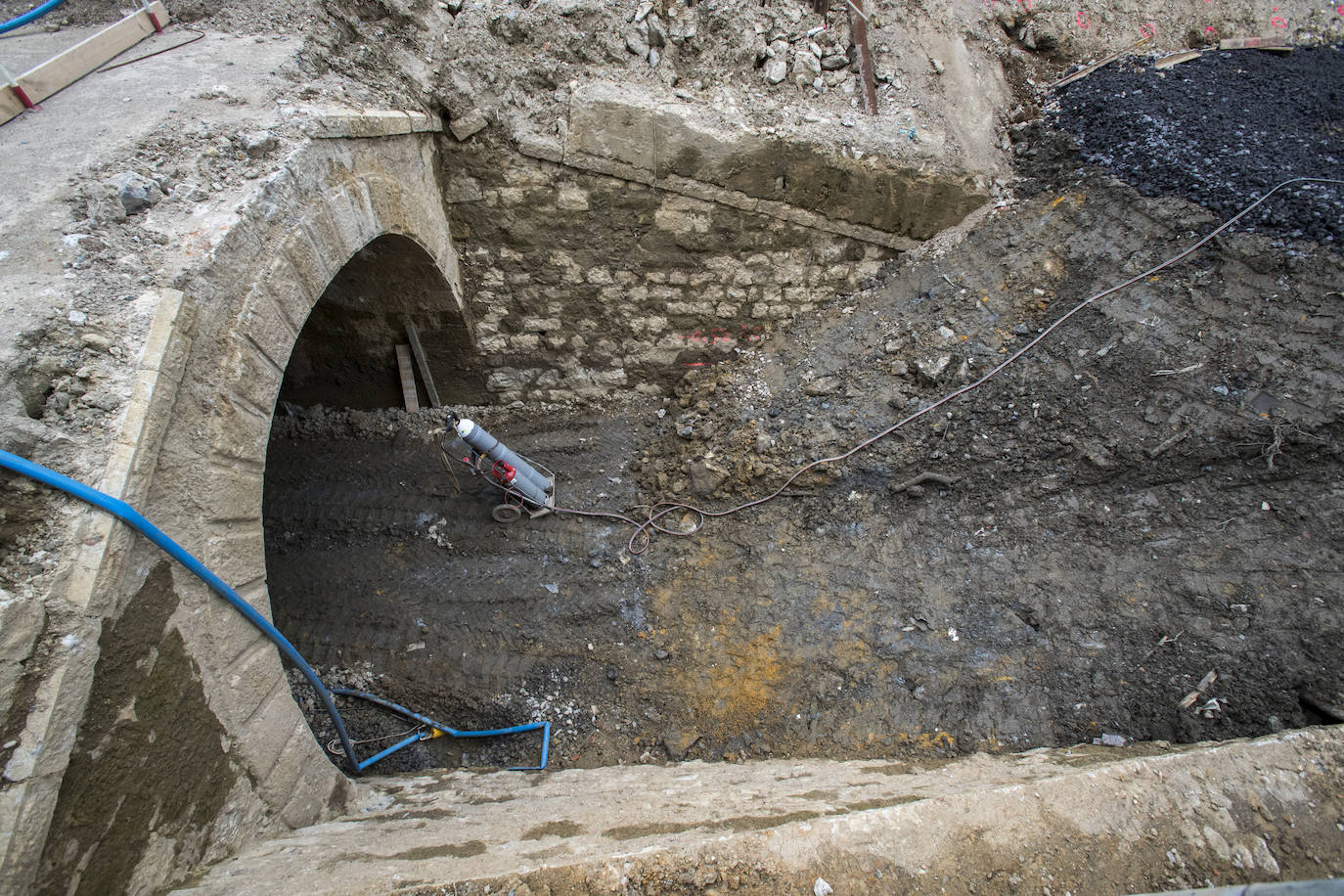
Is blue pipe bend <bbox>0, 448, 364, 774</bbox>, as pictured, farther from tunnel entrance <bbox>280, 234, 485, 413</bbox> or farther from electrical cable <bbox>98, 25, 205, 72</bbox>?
electrical cable <bbox>98, 25, 205, 72</bbox>

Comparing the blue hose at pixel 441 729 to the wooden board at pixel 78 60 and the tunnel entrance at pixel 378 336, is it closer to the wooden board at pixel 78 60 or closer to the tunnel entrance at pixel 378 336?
the tunnel entrance at pixel 378 336

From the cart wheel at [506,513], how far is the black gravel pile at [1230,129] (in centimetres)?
483

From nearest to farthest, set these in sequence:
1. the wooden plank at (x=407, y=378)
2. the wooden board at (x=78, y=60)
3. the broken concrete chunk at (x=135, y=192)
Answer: the broken concrete chunk at (x=135, y=192)
the wooden board at (x=78, y=60)
the wooden plank at (x=407, y=378)

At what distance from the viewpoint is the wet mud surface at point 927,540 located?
3359mm

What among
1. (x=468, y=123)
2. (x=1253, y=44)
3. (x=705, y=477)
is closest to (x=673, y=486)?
(x=705, y=477)

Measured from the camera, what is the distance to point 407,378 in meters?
4.95

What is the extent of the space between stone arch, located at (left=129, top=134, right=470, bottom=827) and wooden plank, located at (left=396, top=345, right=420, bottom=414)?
197 centimetres

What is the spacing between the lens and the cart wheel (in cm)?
454

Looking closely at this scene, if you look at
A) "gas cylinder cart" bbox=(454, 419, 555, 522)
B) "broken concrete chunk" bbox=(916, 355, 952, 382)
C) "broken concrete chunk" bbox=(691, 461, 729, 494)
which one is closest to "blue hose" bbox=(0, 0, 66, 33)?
"gas cylinder cart" bbox=(454, 419, 555, 522)

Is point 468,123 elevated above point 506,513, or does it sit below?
above

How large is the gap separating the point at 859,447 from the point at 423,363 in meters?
3.39

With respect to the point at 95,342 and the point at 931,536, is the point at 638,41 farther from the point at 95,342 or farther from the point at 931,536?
the point at 931,536

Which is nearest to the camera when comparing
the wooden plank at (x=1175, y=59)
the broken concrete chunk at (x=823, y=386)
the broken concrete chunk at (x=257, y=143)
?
the broken concrete chunk at (x=257, y=143)

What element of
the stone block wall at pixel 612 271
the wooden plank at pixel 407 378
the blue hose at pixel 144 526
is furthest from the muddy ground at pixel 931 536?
the blue hose at pixel 144 526
